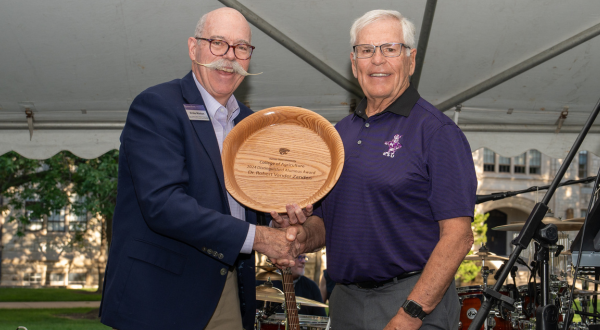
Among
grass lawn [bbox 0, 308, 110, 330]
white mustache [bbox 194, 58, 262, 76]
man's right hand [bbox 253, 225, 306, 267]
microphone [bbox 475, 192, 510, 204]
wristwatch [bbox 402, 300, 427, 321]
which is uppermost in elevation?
white mustache [bbox 194, 58, 262, 76]

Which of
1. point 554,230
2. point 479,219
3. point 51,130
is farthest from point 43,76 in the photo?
point 479,219

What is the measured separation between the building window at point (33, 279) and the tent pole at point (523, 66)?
3036cm

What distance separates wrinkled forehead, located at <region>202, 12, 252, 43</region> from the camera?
2.53 meters

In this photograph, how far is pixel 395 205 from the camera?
2254mm

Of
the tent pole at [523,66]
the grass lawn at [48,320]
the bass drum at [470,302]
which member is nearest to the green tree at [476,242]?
the grass lawn at [48,320]

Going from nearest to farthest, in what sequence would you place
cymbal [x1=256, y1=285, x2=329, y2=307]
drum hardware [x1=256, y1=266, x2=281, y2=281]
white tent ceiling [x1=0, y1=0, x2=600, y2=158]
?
white tent ceiling [x1=0, y1=0, x2=600, y2=158], cymbal [x1=256, y1=285, x2=329, y2=307], drum hardware [x1=256, y1=266, x2=281, y2=281]

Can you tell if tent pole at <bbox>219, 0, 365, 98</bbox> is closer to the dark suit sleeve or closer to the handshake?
the dark suit sleeve

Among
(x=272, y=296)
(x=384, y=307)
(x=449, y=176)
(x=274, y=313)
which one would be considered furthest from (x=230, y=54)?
(x=274, y=313)

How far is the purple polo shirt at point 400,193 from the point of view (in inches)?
84.6

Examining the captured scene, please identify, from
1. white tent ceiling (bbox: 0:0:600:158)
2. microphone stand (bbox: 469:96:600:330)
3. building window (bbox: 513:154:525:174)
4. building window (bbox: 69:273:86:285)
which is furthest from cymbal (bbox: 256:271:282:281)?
building window (bbox: 513:154:525:174)

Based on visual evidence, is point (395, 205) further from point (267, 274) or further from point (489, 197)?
point (267, 274)

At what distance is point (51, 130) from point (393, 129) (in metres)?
3.92

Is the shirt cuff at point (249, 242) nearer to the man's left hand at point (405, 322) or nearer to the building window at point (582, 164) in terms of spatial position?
the man's left hand at point (405, 322)

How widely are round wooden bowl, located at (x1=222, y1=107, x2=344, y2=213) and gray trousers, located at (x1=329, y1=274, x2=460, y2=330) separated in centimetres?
49
